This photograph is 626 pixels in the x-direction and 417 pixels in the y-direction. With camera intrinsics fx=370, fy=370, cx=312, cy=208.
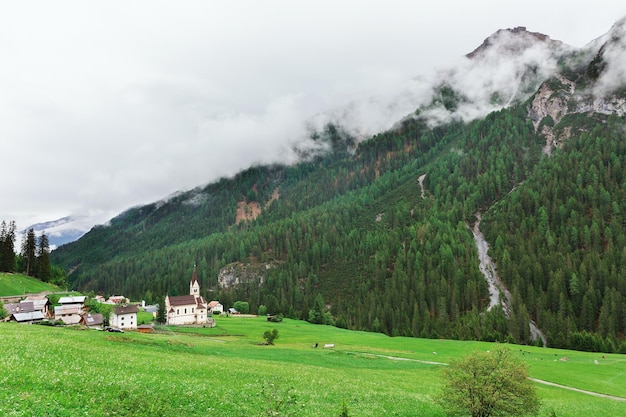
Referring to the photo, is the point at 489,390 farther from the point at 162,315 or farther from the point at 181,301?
the point at 181,301

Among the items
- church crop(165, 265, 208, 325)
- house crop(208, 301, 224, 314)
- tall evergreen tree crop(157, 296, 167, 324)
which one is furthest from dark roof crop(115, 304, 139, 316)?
house crop(208, 301, 224, 314)

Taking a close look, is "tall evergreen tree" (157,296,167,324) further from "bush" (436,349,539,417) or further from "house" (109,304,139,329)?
"bush" (436,349,539,417)

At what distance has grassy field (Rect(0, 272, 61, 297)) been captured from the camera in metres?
130

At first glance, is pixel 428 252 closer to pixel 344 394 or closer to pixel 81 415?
pixel 344 394

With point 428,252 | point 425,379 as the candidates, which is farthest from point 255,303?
point 425,379

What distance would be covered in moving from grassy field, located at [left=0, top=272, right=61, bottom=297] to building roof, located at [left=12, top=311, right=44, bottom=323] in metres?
51.5

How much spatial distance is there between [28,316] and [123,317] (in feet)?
72.5

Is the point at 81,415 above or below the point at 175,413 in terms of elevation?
above

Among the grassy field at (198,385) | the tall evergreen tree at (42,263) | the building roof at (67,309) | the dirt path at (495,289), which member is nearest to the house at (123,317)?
the building roof at (67,309)

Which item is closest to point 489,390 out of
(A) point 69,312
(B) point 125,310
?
(B) point 125,310

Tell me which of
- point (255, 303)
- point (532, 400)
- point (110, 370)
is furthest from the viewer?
Answer: point (255, 303)

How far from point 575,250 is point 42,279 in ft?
785

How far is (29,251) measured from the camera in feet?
531

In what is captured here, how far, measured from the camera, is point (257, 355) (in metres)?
60.4
